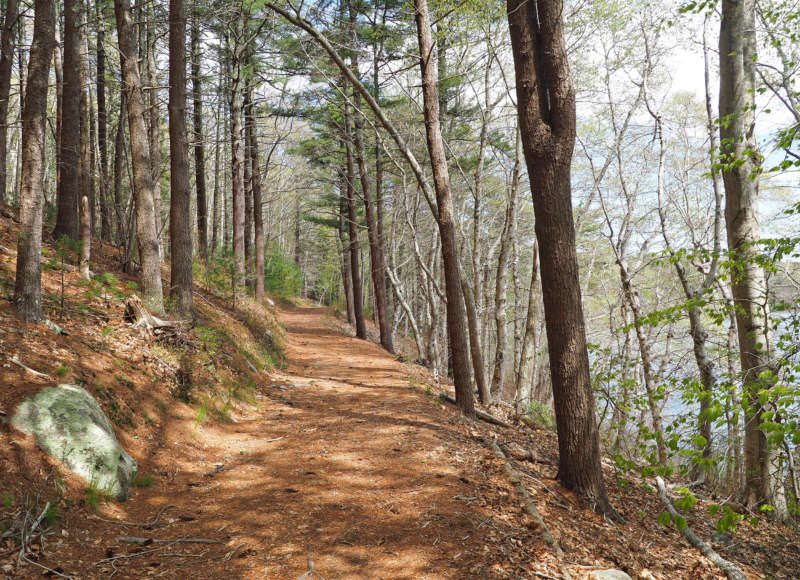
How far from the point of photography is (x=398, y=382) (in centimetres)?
956

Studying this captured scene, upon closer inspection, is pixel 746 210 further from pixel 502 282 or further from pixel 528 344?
pixel 528 344

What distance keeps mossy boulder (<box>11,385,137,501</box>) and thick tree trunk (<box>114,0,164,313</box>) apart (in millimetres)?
3618

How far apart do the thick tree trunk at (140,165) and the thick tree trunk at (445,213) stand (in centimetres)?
461

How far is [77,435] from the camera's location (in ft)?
12.4

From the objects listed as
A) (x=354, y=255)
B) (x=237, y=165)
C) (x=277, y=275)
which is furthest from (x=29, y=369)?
(x=277, y=275)

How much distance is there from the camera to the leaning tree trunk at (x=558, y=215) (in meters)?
4.46

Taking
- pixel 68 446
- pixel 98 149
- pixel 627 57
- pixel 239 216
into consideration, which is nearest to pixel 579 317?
pixel 68 446

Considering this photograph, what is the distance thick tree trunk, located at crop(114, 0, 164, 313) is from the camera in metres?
7.38

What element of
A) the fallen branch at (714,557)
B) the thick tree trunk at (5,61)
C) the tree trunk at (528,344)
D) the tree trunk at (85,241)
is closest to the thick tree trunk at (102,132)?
the thick tree trunk at (5,61)

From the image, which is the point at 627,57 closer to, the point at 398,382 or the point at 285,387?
the point at 398,382

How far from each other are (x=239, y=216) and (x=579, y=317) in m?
11.9

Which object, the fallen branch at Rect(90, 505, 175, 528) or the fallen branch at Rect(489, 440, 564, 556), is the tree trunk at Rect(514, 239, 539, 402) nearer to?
the fallen branch at Rect(489, 440, 564, 556)

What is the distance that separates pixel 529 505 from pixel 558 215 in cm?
271

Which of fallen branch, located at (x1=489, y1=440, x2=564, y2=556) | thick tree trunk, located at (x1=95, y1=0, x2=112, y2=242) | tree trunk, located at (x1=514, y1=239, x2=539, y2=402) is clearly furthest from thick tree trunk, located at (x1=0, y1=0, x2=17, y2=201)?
tree trunk, located at (x1=514, y1=239, x2=539, y2=402)
